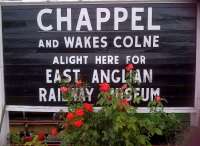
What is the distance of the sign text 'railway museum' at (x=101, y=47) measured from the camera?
3.90 m

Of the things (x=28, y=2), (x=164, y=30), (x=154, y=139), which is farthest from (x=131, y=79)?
(x=28, y=2)

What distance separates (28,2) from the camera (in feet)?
13.0

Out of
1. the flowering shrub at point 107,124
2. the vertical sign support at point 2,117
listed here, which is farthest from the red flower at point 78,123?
the vertical sign support at point 2,117

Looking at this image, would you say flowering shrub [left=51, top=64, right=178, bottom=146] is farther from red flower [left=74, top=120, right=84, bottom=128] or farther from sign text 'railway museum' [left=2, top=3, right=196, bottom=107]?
sign text 'railway museum' [left=2, top=3, right=196, bottom=107]

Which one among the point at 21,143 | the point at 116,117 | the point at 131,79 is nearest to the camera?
the point at 116,117

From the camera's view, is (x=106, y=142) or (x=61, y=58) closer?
(x=106, y=142)

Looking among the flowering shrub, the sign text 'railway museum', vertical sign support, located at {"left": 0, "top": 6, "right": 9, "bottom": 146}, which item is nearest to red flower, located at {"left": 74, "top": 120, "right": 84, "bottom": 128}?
the flowering shrub

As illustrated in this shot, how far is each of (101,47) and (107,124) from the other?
0.93 metres

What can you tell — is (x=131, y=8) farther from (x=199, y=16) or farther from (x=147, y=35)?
(x=199, y=16)

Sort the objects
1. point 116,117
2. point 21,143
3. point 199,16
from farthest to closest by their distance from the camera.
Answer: point 21,143 < point 199,16 < point 116,117

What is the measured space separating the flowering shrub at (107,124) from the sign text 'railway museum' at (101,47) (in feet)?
1.62

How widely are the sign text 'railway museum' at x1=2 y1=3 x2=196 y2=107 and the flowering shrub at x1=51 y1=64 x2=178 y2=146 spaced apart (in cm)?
49

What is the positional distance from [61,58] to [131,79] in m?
0.86

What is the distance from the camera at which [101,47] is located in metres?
3.95
